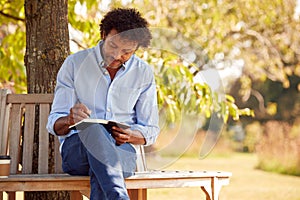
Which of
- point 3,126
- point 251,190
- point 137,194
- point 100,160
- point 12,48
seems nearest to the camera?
point 100,160

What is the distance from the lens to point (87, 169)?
3395 mm

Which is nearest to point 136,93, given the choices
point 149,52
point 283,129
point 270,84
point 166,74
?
point 166,74

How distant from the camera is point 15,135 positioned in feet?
12.9

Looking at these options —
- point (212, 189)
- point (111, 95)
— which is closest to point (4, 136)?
point (111, 95)

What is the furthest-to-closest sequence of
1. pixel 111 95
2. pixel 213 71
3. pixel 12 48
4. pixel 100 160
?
pixel 12 48, pixel 213 71, pixel 111 95, pixel 100 160

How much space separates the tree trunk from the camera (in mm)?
4184

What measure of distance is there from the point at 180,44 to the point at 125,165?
0.89m

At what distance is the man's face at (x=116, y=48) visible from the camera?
343 centimetres

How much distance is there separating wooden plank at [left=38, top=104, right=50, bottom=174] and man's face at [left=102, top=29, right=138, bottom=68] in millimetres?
620

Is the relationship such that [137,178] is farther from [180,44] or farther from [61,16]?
[61,16]

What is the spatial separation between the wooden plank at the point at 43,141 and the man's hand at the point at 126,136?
662mm

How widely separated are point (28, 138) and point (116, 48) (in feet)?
2.62

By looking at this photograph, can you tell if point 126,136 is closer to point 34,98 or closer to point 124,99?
point 124,99

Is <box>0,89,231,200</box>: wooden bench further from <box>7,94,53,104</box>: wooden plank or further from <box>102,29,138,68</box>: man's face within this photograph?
<box>102,29,138,68</box>: man's face
